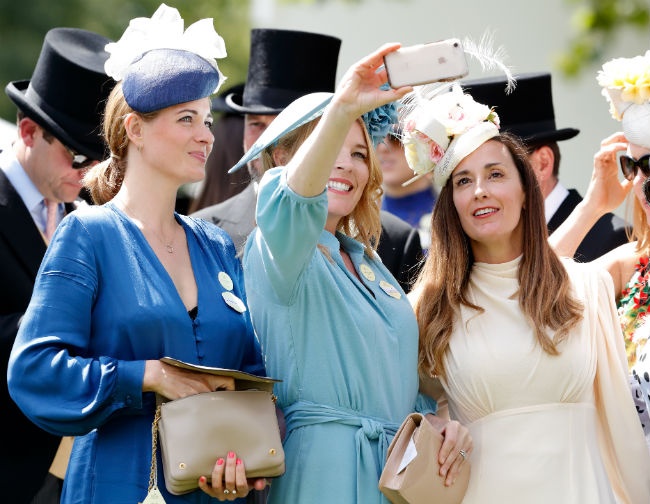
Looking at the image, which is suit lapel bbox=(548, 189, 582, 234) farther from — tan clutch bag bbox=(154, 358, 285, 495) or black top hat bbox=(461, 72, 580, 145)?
tan clutch bag bbox=(154, 358, 285, 495)

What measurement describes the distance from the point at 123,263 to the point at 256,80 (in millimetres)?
2885

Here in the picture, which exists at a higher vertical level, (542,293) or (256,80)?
(256,80)

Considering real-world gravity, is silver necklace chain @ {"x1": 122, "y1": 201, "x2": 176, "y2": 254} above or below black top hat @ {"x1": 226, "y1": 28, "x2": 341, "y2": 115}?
below

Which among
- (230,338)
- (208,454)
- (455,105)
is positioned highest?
(455,105)

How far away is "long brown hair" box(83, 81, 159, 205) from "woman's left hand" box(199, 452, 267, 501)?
105 centimetres

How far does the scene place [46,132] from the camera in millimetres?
5871

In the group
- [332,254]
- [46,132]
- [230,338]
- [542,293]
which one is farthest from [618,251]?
[46,132]

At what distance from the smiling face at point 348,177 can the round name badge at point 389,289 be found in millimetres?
267

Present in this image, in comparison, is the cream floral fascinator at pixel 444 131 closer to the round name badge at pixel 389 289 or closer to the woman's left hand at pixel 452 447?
the round name badge at pixel 389 289

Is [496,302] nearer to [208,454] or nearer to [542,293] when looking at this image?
[542,293]

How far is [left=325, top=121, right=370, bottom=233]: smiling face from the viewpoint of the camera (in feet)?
15.3

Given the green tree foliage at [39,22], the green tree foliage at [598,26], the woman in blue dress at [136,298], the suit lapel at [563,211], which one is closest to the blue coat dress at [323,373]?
the woman in blue dress at [136,298]

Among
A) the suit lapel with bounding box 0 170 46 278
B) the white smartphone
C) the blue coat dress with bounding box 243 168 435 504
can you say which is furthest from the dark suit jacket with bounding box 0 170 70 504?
the white smartphone

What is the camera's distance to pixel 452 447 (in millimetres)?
4488
